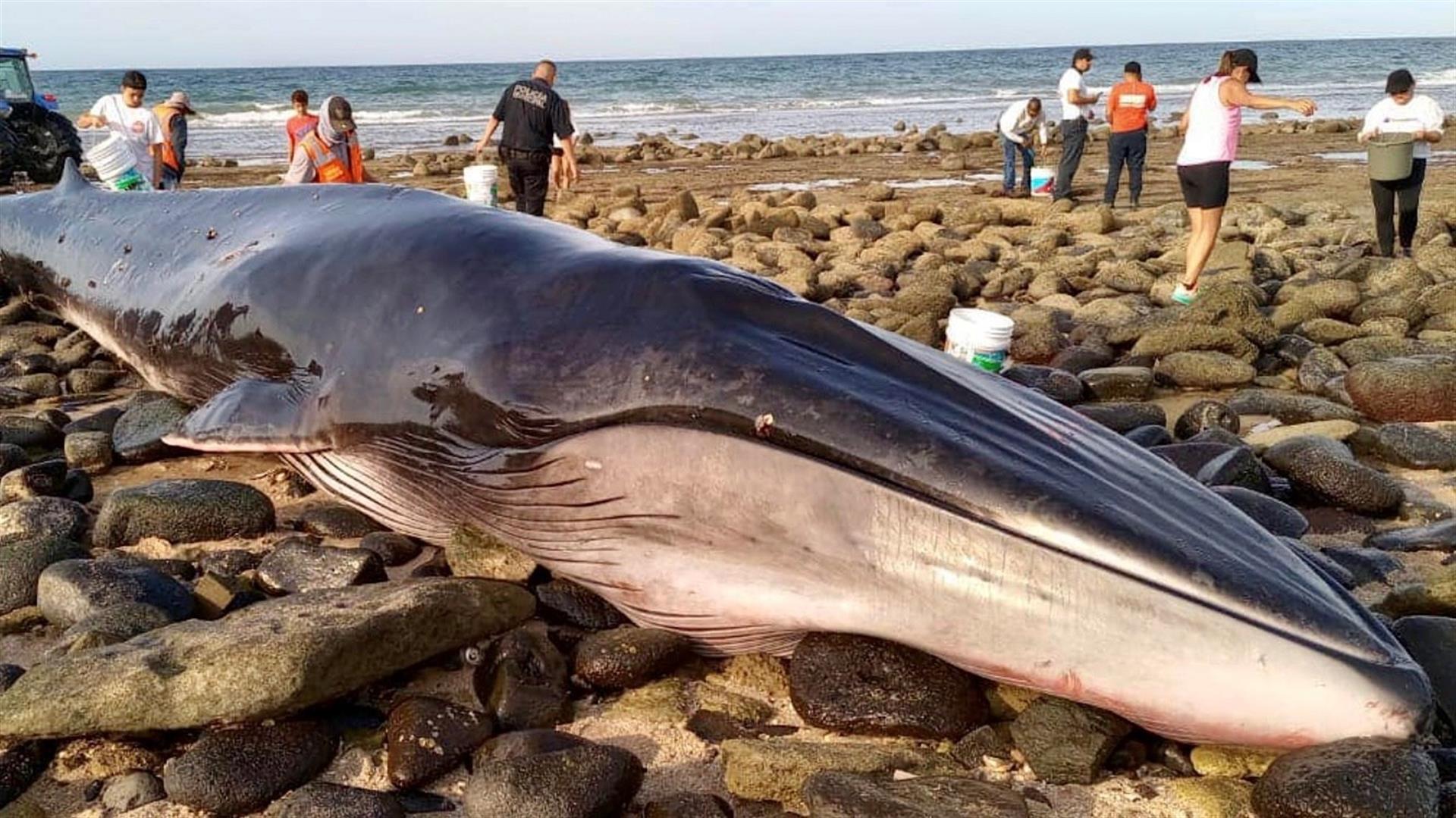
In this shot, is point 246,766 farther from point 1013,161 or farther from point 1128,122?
point 1013,161

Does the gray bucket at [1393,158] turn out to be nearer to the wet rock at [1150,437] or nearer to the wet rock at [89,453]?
the wet rock at [1150,437]

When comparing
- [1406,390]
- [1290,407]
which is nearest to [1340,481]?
[1290,407]

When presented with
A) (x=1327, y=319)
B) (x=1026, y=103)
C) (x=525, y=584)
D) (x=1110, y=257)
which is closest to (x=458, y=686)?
(x=525, y=584)

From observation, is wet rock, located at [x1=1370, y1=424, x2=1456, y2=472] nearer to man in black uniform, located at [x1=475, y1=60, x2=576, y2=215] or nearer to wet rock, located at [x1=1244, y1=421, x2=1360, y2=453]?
wet rock, located at [x1=1244, y1=421, x2=1360, y2=453]

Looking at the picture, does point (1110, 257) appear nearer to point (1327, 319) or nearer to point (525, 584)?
point (1327, 319)

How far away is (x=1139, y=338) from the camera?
28.4 feet

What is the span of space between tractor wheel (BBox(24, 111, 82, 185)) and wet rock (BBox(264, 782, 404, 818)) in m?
25.0

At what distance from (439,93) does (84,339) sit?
64210 millimetres

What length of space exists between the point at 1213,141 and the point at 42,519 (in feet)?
33.5

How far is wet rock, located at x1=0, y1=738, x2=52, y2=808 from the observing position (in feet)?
10.4

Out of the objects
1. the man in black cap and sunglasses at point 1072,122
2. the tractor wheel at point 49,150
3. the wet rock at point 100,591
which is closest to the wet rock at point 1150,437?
the wet rock at point 100,591

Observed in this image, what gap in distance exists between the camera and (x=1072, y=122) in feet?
62.4

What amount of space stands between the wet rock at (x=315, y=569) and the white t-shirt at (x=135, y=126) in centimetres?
1149

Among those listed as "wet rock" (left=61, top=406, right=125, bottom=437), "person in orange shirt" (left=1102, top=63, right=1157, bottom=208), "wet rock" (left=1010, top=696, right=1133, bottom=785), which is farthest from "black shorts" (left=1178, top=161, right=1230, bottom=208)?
"wet rock" (left=61, top=406, right=125, bottom=437)
